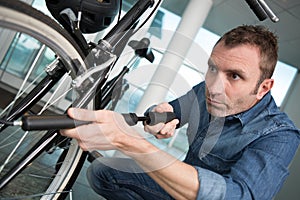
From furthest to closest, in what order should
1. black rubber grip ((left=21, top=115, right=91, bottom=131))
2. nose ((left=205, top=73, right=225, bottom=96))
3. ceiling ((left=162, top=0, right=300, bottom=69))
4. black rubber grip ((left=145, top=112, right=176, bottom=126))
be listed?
ceiling ((left=162, top=0, right=300, bottom=69)) < nose ((left=205, top=73, right=225, bottom=96)) < black rubber grip ((left=145, top=112, right=176, bottom=126)) < black rubber grip ((left=21, top=115, right=91, bottom=131))

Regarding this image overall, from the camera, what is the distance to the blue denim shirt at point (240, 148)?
0.54m

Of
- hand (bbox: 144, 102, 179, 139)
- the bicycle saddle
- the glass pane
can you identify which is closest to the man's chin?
hand (bbox: 144, 102, 179, 139)

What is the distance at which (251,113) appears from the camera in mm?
760

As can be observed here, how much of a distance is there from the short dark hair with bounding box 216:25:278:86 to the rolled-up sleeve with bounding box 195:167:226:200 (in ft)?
1.10

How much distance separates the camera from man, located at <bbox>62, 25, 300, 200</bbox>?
485mm

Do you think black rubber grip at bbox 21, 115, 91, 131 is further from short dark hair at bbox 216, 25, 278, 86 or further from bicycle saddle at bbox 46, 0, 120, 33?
short dark hair at bbox 216, 25, 278, 86

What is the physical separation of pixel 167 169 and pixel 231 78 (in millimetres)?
342

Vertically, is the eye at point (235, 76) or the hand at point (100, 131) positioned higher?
the eye at point (235, 76)

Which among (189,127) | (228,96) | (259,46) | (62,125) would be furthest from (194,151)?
(62,125)

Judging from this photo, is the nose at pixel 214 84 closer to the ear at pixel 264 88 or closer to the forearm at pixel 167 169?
the ear at pixel 264 88

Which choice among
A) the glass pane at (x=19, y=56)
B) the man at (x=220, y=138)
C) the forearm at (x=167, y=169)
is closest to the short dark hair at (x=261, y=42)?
the man at (x=220, y=138)

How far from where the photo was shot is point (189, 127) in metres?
0.89

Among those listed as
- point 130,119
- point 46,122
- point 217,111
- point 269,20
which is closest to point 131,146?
point 130,119

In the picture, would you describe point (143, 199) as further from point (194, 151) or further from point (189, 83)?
point (189, 83)
